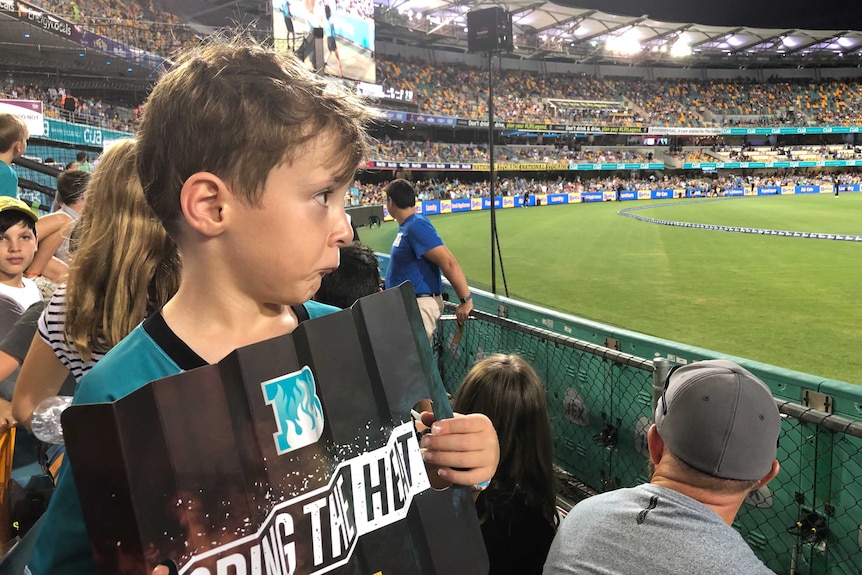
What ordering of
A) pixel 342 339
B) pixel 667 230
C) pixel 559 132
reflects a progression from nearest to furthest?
pixel 342 339 → pixel 667 230 → pixel 559 132

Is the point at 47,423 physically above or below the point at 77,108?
below

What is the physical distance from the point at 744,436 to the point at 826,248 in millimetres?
15590

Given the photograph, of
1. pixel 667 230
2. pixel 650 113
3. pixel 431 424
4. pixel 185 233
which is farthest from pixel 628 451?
pixel 650 113

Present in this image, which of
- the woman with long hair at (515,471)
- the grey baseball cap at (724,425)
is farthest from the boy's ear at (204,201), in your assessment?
the woman with long hair at (515,471)

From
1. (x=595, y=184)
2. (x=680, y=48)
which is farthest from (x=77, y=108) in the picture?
(x=680, y=48)

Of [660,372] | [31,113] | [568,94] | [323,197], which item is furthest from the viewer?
[568,94]

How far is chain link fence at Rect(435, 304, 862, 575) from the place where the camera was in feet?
9.02

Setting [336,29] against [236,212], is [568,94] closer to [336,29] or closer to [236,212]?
[336,29]

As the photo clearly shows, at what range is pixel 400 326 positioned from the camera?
97cm

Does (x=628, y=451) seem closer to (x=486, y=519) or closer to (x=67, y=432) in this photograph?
(x=486, y=519)

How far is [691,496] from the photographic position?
67.7 inches

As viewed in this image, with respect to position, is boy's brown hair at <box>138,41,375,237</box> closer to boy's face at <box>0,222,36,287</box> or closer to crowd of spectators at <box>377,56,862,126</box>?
boy's face at <box>0,222,36,287</box>

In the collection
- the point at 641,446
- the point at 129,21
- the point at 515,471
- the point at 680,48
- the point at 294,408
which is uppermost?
the point at 680,48

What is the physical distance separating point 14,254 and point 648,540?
2951mm
